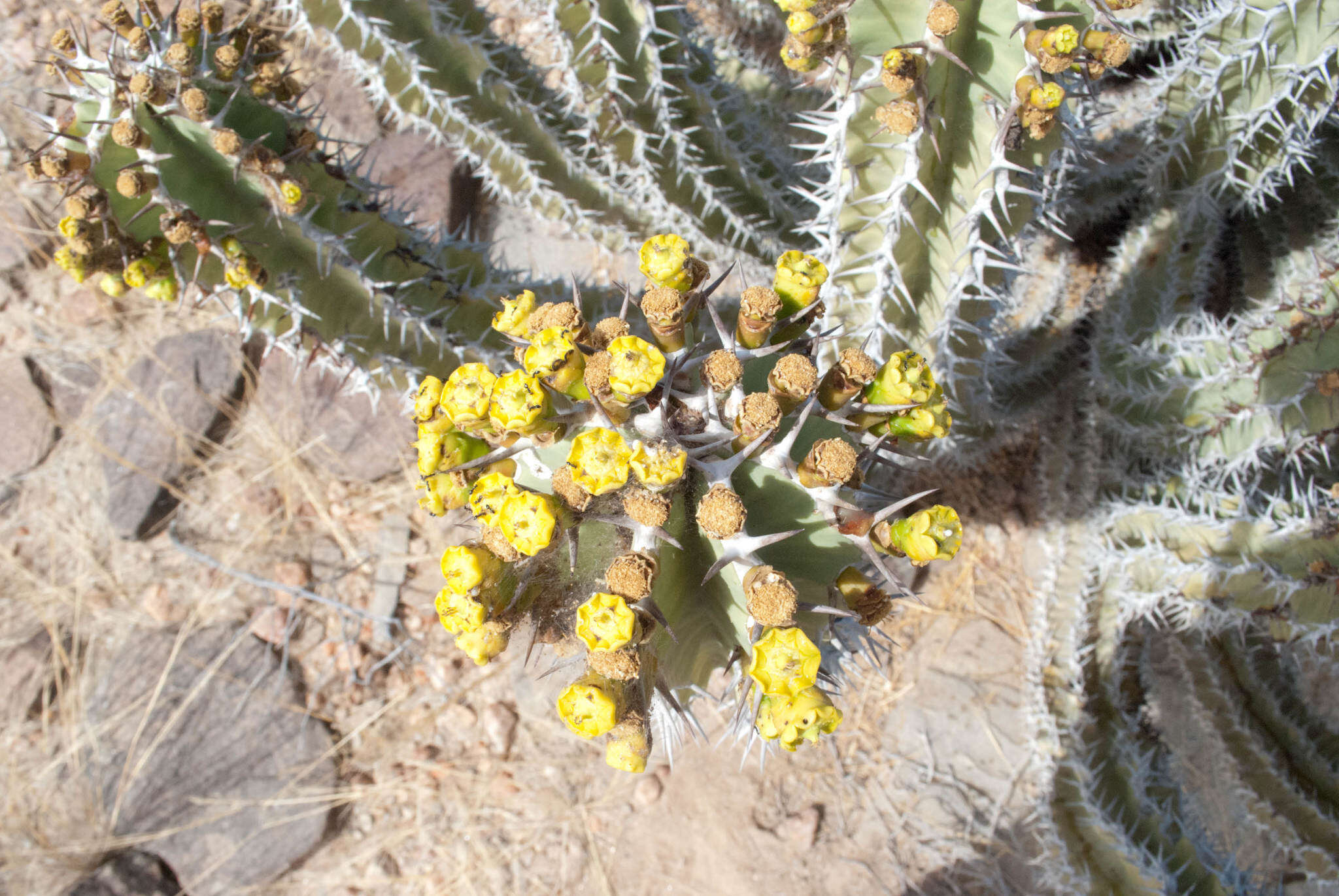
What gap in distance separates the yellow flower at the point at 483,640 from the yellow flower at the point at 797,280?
672 mm

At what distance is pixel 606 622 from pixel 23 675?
4280 mm

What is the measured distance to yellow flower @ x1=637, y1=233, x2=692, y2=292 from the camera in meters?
1.19

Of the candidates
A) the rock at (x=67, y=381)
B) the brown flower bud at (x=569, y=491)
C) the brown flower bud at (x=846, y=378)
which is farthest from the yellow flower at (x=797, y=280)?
the rock at (x=67, y=381)

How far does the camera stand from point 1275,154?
204cm

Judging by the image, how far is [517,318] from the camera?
50.6 inches

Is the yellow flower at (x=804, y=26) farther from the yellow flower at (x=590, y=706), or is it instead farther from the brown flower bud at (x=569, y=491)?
the yellow flower at (x=590, y=706)

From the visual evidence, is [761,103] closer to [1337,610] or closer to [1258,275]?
[1258,275]

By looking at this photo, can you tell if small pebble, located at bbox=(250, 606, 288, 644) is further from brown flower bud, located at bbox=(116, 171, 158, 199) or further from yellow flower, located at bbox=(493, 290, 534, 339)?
yellow flower, located at bbox=(493, 290, 534, 339)

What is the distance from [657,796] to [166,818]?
7.50ft

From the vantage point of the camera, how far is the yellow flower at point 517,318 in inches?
50.5

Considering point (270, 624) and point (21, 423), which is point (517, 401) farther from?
point (21, 423)

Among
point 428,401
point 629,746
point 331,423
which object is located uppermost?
point 428,401

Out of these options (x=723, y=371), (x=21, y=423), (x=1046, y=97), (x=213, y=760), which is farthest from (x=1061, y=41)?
Answer: (x=21, y=423)

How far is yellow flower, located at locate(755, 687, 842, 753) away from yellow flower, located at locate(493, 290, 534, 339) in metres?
0.72
